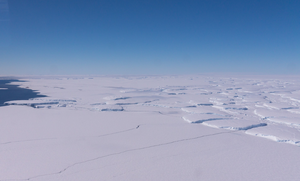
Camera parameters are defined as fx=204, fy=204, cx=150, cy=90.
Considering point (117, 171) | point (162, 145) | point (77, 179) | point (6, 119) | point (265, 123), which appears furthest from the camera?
point (6, 119)

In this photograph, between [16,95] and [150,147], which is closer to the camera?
[150,147]

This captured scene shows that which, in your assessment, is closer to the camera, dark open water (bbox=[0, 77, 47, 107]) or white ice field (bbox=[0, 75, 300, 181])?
white ice field (bbox=[0, 75, 300, 181])

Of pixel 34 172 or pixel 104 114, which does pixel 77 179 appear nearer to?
pixel 34 172

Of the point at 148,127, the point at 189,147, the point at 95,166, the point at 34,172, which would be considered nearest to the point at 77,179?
the point at 95,166

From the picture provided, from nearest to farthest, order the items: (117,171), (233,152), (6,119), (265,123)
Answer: (117,171), (233,152), (265,123), (6,119)

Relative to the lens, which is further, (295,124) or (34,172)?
(295,124)

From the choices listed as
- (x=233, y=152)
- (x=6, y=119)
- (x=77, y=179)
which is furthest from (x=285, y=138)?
(x=6, y=119)

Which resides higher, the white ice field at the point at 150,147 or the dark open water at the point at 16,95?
the dark open water at the point at 16,95

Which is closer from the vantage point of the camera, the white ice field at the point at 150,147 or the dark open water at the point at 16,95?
the white ice field at the point at 150,147

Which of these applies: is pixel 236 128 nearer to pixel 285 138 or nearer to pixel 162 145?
pixel 285 138

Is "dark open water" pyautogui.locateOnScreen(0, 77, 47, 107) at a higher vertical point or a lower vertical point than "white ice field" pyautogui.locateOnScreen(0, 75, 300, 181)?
higher
